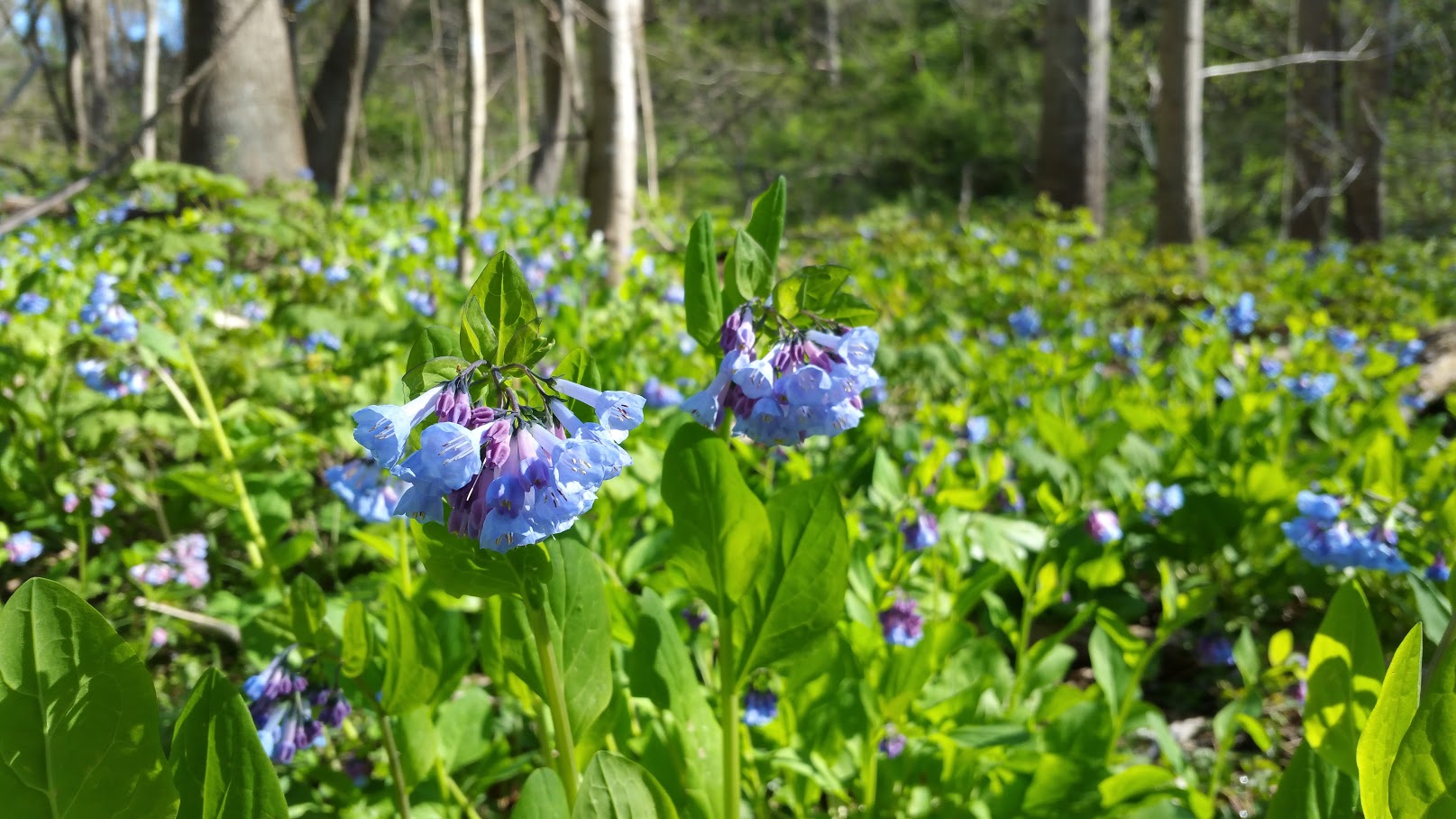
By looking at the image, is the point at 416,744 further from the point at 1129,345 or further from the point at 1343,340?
the point at 1343,340

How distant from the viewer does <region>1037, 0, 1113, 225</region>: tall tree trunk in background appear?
779cm

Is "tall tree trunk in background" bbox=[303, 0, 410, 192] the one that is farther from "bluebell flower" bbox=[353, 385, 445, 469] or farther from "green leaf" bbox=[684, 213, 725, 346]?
"bluebell flower" bbox=[353, 385, 445, 469]

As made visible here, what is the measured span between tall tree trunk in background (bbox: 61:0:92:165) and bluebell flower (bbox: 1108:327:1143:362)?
7.87m

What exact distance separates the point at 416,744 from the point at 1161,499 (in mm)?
1836

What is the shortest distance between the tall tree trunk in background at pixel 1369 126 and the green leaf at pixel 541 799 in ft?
35.1

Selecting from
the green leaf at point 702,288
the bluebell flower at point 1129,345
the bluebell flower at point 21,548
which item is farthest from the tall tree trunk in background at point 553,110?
the green leaf at point 702,288

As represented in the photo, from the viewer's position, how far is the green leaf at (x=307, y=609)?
994 mm

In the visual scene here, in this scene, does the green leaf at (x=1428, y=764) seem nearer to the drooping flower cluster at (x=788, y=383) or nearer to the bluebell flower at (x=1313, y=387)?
the drooping flower cluster at (x=788, y=383)

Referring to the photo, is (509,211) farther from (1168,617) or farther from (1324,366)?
(1168,617)

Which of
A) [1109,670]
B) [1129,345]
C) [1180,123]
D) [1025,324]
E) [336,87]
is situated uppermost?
[336,87]

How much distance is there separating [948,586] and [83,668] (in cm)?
152

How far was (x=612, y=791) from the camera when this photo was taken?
696 millimetres

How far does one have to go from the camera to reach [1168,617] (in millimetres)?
1468

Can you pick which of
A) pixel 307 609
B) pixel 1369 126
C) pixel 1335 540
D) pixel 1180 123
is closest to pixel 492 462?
pixel 307 609
